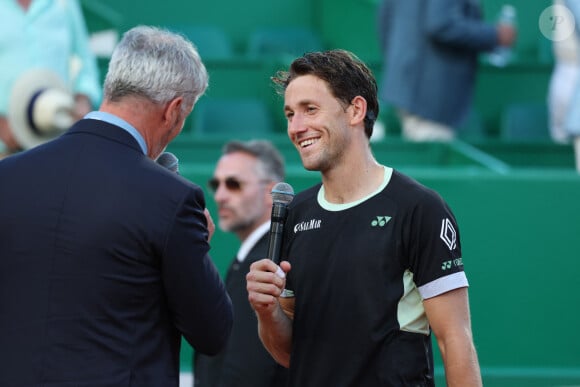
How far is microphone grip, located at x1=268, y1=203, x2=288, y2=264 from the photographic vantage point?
311 centimetres

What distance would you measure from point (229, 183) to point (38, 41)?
1.31 meters

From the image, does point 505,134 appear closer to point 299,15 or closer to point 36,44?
point 299,15

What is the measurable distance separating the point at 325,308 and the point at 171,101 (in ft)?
2.43

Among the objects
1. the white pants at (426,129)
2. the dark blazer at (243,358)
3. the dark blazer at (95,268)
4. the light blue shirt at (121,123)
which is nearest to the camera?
the dark blazer at (95,268)

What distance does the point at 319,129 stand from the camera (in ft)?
10.6

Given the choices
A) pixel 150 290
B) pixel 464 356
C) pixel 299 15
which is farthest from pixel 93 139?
pixel 299 15

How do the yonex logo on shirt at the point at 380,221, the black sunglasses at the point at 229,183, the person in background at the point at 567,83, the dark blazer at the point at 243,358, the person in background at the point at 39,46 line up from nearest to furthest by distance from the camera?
the yonex logo on shirt at the point at 380,221 → the dark blazer at the point at 243,358 → the black sunglasses at the point at 229,183 → the person in background at the point at 39,46 → the person in background at the point at 567,83

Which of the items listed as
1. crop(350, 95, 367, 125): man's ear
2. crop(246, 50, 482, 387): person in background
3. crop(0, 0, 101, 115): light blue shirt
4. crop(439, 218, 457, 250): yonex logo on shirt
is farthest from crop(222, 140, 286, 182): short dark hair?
crop(439, 218, 457, 250): yonex logo on shirt

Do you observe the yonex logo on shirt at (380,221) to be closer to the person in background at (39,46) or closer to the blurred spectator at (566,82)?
the person in background at (39,46)

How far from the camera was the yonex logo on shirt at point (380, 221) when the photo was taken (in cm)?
310

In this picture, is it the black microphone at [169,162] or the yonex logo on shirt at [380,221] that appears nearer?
the yonex logo on shirt at [380,221]

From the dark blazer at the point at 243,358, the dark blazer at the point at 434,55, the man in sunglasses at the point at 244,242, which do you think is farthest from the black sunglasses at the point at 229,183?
the dark blazer at the point at 434,55

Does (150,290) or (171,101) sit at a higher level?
(171,101)

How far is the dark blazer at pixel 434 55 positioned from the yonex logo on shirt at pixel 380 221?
15.0ft
